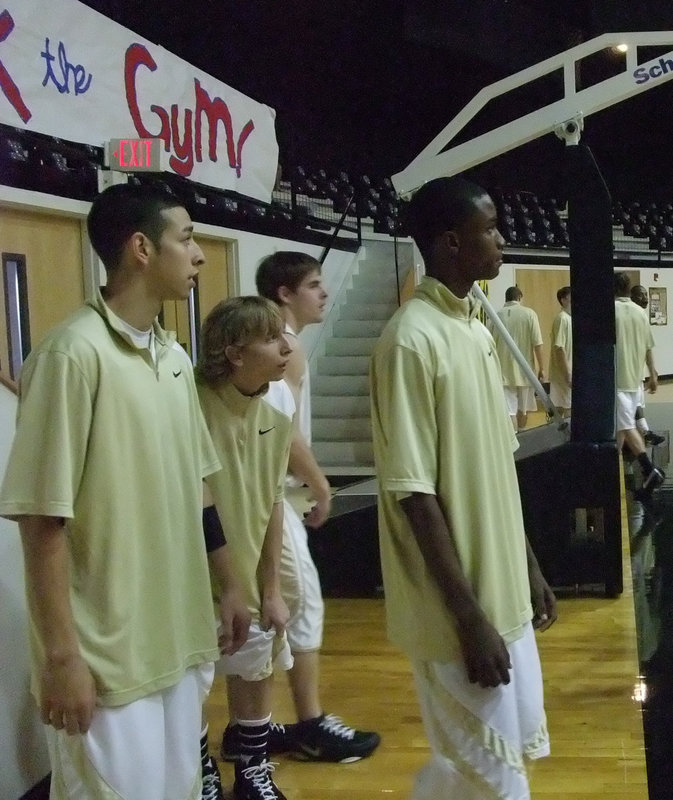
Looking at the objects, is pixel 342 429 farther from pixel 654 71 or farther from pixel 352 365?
pixel 654 71

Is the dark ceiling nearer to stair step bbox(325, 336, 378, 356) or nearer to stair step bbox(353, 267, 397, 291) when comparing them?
stair step bbox(353, 267, 397, 291)

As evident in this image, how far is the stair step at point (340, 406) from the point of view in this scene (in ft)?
25.7

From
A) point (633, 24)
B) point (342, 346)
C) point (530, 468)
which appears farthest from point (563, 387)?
point (530, 468)

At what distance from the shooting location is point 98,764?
150 centimetres

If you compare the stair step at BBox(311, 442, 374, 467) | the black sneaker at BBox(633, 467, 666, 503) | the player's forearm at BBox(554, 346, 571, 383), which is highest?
the player's forearm at BBox(554, 346, 571, 383)

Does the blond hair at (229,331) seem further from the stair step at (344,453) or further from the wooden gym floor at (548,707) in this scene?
the stair step at (344,453)

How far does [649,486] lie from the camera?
20.4 feet

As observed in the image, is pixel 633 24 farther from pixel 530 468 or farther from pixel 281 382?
pixel 281 382

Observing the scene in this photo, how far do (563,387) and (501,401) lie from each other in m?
6.40

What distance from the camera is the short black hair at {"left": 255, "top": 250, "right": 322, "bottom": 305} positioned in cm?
282

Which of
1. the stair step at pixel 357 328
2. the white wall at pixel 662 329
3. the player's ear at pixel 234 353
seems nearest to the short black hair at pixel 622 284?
the stair step at pixel 357 328

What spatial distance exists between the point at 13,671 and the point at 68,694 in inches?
42.3

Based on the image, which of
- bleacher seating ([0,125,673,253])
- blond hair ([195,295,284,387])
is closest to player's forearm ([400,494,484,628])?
blond hair ([195,295,284,387])

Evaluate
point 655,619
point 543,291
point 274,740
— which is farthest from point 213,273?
point 543,291
